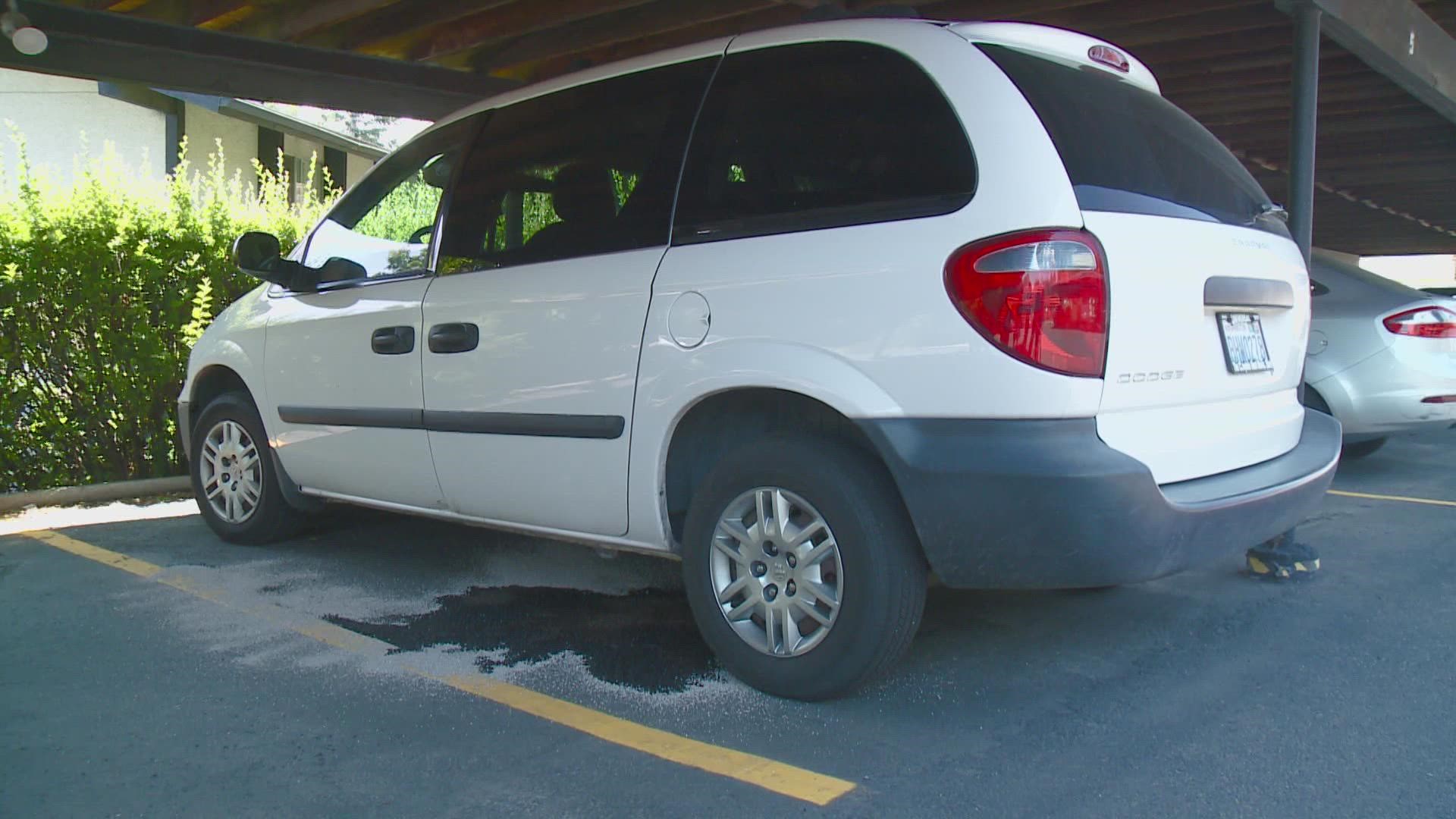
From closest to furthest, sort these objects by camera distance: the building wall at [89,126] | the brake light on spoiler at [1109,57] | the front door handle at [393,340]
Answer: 1. the brake light on spoiler at [1109,57]
2. the front door handle at [393,340]
3. the building wall at [89,126]

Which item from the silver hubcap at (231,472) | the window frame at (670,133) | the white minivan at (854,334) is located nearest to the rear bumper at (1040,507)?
the white minivan at (854,334)

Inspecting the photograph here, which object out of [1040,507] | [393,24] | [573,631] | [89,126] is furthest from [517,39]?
[89,126]

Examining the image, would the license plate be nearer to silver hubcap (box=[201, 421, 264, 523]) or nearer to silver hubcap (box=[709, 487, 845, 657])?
silver hubcap (box=[709, 487, 845, 657])

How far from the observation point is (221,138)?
16000mm

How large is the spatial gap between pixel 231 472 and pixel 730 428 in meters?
2.89

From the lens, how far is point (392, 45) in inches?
294

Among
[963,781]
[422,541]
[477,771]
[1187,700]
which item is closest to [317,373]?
[422,541]

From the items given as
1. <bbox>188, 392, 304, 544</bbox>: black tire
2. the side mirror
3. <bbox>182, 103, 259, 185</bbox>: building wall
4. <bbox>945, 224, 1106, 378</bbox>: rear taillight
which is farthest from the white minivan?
<bbox>182, 103, 259, 185</bbox>: building wall

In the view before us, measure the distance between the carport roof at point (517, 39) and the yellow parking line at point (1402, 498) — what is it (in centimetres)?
238

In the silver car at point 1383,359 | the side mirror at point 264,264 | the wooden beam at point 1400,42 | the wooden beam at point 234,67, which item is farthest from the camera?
the silver car at point 1383,359

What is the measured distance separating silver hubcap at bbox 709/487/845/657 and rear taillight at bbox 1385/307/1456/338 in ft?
16.5

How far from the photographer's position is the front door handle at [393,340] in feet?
13.7

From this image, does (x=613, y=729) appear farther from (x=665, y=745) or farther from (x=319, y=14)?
(x=319, y=14)

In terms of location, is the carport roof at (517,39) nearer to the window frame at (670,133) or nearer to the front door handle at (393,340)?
the window frame at (670,133)
